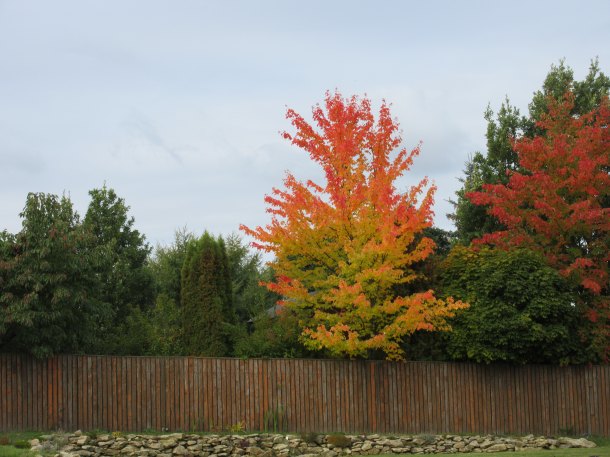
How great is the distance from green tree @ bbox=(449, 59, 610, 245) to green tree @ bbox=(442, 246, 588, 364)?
33.5 ft

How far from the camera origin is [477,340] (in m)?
24.1

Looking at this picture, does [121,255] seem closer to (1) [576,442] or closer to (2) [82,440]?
(2) [82,440]

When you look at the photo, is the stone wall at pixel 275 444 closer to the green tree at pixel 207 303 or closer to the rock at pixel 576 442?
the rock at pixel 576 442

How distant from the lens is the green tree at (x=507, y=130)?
3519 centimetres

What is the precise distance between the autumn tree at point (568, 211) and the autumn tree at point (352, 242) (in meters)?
4.57

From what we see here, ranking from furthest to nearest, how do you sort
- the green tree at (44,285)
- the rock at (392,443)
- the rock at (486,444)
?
the rock at (486,444) → the rock at (392,443) → the green tree at (44,285)

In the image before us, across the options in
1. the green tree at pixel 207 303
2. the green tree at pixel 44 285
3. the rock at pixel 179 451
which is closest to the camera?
the rock at pixel 179 451

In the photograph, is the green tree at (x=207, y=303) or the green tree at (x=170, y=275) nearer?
the green tree at (x=207, y=303)

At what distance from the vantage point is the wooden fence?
2144 centimetres

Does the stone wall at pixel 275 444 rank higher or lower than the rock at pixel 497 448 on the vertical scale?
higher

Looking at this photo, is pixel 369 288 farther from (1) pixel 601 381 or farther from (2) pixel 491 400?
(1) pixel 601 381

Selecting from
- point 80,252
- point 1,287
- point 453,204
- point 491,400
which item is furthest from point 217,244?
point 453,204

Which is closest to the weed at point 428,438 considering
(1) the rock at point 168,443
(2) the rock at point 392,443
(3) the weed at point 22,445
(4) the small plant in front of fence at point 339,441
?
(2) the rock at point 392,443

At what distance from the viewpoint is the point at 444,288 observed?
2494 cm
